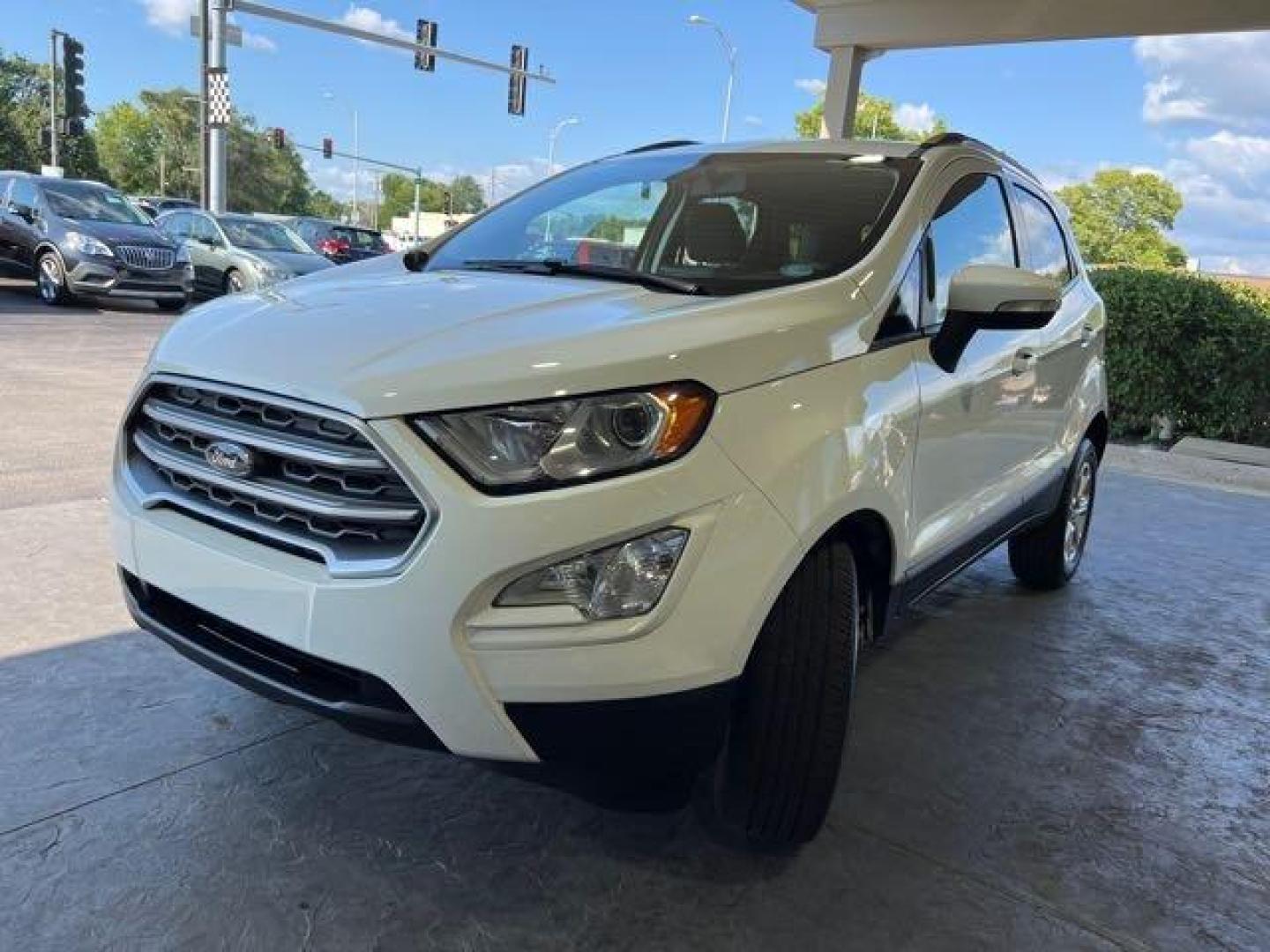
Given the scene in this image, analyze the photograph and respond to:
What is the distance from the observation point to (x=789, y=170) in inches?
125

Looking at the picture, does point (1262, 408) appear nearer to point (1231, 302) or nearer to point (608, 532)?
point (1231, 302)

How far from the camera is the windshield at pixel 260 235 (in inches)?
566

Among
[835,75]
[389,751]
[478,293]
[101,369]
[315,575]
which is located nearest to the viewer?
[315,575]

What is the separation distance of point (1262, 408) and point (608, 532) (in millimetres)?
8949

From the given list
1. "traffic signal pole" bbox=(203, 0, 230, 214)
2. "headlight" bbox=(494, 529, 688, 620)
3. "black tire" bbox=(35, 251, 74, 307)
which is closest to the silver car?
"black tire" bbox=(35, 251, 74, 307)

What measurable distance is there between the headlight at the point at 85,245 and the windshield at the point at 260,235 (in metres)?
1.81

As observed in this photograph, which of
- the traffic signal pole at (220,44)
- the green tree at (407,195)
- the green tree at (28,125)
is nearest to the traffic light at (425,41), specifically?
the traffic signal pole at (220,44)

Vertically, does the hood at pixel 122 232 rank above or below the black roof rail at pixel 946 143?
below

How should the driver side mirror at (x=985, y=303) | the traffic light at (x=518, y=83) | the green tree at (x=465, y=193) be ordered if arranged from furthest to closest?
the green tree at (x=465, y=193), the traffic light at (x=518, y=83), the driver side mirror at (x=985, y=303)

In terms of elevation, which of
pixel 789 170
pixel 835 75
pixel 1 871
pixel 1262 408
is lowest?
pixel 1 871

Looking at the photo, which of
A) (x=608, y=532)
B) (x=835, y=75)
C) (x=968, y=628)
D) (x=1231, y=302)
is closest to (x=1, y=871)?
(x=608, y=532)

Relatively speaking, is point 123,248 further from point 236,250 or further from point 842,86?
point 842,86

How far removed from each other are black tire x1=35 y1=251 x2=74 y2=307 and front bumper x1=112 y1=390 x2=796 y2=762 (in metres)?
13.1

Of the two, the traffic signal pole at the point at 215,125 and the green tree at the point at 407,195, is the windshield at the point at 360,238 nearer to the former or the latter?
the traffic signal pole at the point at 215,125
